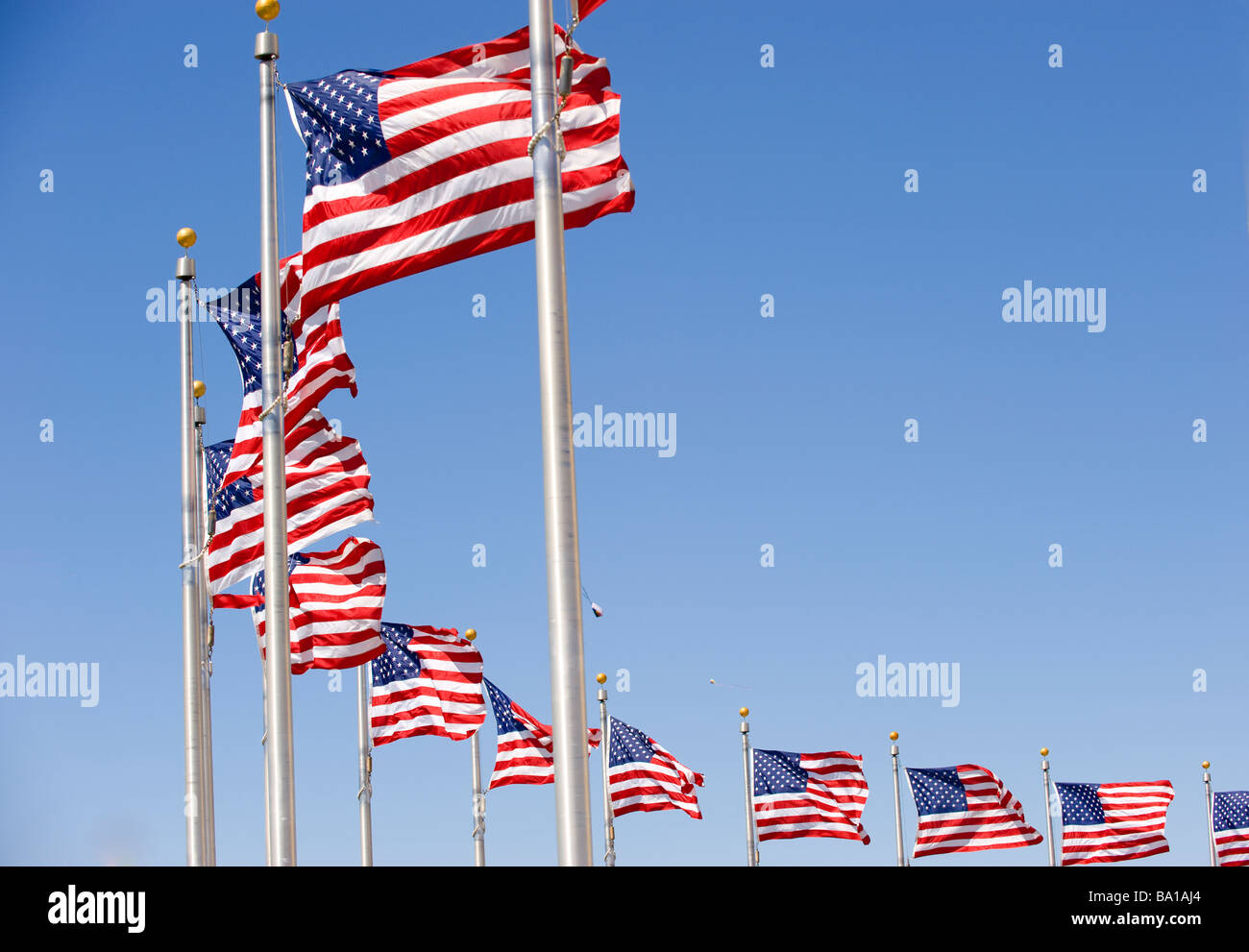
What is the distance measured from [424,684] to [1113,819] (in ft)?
89.9

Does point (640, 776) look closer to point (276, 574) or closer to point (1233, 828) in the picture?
point (276, 574)

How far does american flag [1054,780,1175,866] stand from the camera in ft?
171

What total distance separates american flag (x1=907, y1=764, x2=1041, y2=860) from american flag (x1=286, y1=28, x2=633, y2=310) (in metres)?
35.7

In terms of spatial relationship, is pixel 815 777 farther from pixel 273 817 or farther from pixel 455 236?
pixel 455 236

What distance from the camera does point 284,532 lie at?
21766 millimetres

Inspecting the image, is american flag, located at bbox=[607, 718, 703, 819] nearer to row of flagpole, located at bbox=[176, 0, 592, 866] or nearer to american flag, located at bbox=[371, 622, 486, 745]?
row of flagpole, located at bbox=[176, 0, 592, 866]

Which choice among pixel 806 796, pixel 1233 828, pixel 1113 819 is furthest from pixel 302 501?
pixel 1233 828

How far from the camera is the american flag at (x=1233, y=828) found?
6625 cm

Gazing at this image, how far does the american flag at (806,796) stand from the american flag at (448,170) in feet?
101

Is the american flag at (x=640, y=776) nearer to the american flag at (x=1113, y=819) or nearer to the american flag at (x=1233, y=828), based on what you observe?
the american flag at (x=1113, y=819)

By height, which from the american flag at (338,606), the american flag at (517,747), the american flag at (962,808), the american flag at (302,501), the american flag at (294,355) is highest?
the american flag at (294,355)

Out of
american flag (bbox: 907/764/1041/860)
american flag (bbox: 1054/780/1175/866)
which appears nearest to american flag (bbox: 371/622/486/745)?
american flag (bbox: 907/764/1041/860)

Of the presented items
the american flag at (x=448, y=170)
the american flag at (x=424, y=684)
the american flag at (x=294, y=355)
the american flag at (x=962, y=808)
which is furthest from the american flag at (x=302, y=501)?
the american flag at (x=962, y=808)
